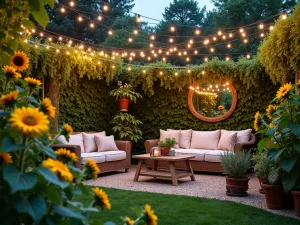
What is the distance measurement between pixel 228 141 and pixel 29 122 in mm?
6413

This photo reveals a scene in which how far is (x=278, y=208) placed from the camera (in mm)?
3963

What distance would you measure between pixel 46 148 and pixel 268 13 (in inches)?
485

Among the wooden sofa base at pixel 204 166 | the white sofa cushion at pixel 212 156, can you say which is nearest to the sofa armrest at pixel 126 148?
the wooden sofa base at pixel 204 166

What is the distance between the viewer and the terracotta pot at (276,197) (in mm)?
3941

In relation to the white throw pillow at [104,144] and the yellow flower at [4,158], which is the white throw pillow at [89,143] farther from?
the yellow flower at [4,158]

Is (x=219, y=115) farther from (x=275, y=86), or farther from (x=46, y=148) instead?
(x=46, y=148)

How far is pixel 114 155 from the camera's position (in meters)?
6.59

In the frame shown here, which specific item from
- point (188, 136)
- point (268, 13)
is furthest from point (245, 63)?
point (268, 13)

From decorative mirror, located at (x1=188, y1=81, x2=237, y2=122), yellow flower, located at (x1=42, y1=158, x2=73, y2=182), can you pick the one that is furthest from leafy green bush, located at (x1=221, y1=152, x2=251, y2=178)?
yellow flower, located at (x1=42, y1=158, x2=73, y2=182)

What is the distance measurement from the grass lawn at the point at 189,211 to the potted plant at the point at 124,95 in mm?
3616

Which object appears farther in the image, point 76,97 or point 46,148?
point 76,97

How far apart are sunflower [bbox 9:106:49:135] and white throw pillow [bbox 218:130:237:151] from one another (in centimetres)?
630

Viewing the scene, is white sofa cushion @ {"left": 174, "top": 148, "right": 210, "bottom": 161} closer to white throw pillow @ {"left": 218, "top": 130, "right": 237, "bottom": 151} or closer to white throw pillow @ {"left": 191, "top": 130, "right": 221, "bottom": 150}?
white throw pillow @ {"left": 191, "top": 130, "right": 221, "bottom": 150}

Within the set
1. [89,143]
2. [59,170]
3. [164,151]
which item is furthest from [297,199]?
[89,143]
